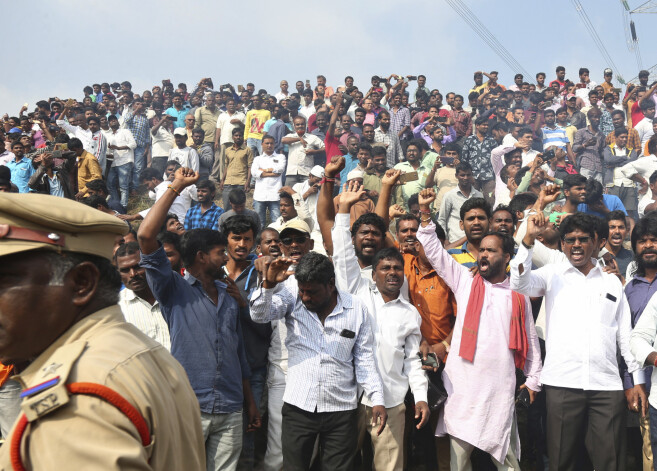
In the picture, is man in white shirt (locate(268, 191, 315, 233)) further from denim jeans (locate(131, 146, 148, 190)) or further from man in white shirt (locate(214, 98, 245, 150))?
denim jeans (locate(131, 146, 148, 190))

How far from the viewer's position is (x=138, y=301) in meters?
4.06

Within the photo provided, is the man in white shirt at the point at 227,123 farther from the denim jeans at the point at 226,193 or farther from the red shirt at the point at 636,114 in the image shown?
the red shirt at the point at 636,114

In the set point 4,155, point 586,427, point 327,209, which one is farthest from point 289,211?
point 4,155

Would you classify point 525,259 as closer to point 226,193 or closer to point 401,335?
point 401,335

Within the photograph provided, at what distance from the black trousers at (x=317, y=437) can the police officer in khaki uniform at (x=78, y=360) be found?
7.34 ft

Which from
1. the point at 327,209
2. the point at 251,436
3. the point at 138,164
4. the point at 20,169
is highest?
the point at 138,164

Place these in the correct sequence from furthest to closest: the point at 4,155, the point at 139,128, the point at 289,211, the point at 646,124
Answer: the point at 139,128 → the point at 646,124 → the point at 4,155 → the point at 289,211

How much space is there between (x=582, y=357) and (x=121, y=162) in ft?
34.1

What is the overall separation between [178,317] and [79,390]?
7.99ft

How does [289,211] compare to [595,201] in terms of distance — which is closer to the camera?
[595,201]

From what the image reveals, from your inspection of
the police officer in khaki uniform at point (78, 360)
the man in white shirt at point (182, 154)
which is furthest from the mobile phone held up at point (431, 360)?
the man in white shirt at point (182, 154)

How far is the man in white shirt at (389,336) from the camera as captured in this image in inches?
162

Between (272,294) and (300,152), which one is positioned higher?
(300,152)

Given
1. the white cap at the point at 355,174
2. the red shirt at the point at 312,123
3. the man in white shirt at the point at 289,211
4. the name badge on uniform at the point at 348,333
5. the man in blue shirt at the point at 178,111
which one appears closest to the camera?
the name badge on uniform at the point at 348,333
